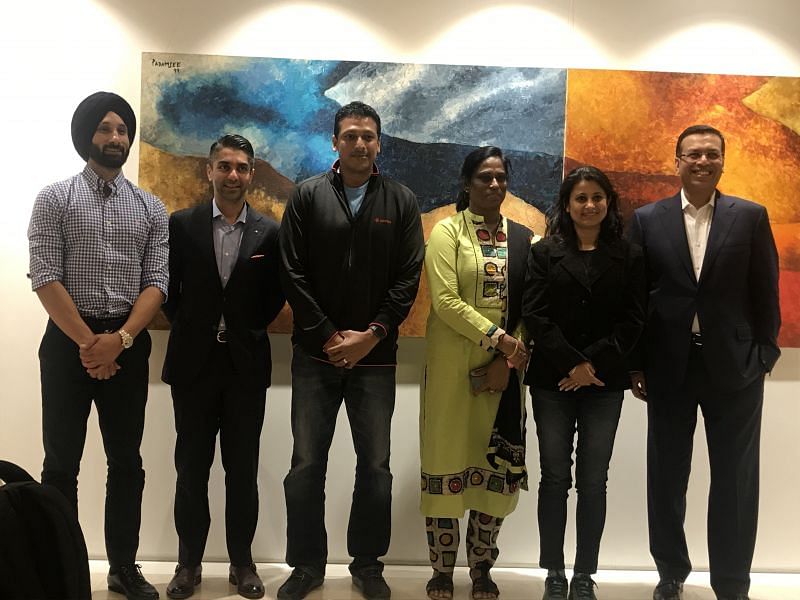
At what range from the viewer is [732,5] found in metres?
3.43

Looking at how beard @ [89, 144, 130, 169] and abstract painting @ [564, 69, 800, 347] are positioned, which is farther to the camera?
abstract painting @ [564, 69, 800, 347]

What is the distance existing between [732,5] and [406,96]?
5.55 ft

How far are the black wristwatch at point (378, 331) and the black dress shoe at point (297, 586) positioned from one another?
3.50 feet

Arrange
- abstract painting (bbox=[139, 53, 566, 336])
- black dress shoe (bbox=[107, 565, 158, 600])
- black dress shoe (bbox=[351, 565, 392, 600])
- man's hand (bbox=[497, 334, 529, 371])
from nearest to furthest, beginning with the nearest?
man's hand (bbox=[497, 334, 529, 371]) < black dress shoe (bbox=[107, 565, 158, 600]) < black dress shoe (bbox=[351, 565, 392, 600]) < abstract painting (bbox=[139, 53, 566, 336])

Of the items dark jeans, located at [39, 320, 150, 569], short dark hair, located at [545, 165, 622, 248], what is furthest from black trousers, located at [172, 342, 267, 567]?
short dark hair, located at [545, 165, 622, 248]

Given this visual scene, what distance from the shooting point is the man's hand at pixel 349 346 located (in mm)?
2725

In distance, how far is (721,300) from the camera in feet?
9.09

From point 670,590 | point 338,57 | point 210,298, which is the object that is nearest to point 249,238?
point 210,298

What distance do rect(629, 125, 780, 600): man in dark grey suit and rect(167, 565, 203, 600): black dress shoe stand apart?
6.51 ft

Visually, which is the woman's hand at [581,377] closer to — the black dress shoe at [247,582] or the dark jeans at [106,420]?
the black dress shoe at [247,582]

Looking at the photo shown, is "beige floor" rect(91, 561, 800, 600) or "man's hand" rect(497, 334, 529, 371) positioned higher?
"man's hand" rect(497, 334, 529, 371)

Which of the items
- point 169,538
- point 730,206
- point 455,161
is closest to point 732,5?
point 730,206

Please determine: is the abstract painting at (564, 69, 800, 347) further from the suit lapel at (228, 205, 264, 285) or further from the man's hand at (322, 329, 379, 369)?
the suit lapel at (228, 205, 264, 285)

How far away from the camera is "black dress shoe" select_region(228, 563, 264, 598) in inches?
116
